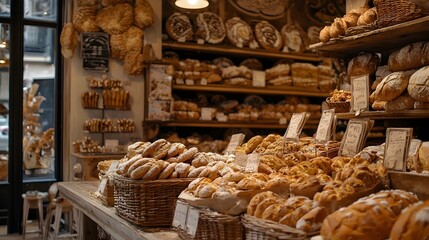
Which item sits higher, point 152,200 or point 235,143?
point 235,143

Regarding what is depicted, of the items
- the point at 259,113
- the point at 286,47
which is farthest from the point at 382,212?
the point at 286,47

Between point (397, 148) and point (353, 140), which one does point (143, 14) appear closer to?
point (353, 140)

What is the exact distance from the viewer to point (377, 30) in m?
2.38

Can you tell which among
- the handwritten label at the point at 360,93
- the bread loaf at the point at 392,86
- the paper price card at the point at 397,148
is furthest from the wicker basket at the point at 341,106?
the paper price card at the point at 397,148

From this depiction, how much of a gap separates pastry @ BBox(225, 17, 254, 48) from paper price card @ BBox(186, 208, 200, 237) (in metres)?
3.89

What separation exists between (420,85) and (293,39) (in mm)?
3733

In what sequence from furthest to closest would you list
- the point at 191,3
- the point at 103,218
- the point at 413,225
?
the point at 191,3, the point at 103,218, the point at 413,225

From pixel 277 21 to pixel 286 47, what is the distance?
44 cm

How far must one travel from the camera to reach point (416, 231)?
3.76 feet

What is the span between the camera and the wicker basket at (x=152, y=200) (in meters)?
2.02

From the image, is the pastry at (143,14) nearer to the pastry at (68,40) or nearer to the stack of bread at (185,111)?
the pastry at (68,40)

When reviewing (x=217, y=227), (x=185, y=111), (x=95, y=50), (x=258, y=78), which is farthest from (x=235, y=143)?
(x=258, y=78)

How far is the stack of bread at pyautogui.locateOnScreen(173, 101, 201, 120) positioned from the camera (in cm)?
506

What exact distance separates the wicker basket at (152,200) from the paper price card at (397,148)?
0.84 metres
